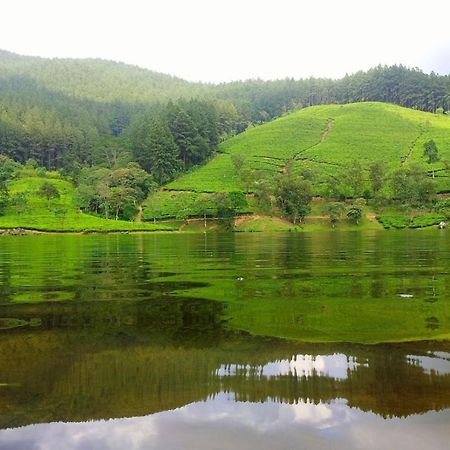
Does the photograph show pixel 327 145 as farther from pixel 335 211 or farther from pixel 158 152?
pixel 335 211

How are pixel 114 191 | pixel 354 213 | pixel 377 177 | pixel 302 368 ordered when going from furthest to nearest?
pixel 377 177
pixel 114 191
pixel 354 213
pixel 302 368

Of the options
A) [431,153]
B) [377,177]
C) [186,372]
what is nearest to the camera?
[186,372]

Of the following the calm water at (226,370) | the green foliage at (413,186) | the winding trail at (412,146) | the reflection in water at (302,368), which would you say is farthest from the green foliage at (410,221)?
the reflection in water at (302,368)

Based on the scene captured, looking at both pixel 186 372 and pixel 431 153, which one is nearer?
pixel 186 372

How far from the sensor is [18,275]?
2053 cm

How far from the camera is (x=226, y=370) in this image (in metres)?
7.08

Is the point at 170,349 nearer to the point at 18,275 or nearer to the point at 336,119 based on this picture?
the point at 18,275

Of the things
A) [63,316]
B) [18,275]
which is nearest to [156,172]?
[18,275]

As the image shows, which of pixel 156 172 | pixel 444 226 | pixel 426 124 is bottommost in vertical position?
pixel 444 226

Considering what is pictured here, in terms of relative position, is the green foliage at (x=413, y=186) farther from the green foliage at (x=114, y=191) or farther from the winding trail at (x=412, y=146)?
the green foliage at (x=114, y=191)

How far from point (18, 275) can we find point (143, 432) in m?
16.9

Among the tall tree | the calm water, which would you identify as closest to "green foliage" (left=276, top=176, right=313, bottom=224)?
the tall tree

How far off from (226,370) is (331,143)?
13503 cm

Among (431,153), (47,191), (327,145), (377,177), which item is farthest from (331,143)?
(47,191)
